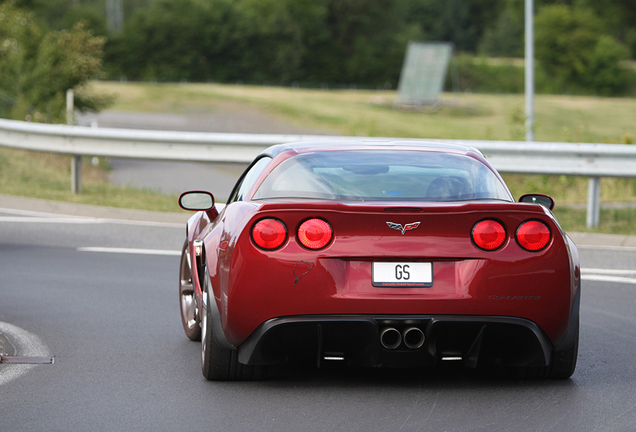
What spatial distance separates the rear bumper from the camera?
4777mm

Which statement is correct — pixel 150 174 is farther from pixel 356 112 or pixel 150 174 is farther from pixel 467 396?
pixel 356 112

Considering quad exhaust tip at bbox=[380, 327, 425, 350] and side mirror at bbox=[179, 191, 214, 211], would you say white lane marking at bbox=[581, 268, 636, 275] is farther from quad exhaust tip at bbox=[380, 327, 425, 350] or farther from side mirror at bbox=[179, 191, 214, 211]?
quad exhaust tip at bbox=[380, 327, 425, 350]

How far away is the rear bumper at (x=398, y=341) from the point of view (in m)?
4.78

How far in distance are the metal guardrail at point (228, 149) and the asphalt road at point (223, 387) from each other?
3985mm

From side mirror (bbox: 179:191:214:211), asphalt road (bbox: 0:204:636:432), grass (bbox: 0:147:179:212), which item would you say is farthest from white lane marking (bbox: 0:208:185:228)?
side mirror (bbox: 179:191:214:211)

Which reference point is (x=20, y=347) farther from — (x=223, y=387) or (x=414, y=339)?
(x=414, y=339)

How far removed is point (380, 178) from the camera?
5344 millimetres

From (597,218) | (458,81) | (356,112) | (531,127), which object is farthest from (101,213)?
(458,81)

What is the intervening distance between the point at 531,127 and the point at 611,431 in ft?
39.0

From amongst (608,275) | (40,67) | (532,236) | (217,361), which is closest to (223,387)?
(217,361)

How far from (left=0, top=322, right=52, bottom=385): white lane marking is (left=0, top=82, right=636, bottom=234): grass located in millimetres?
6357

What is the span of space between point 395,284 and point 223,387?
1.16 meters

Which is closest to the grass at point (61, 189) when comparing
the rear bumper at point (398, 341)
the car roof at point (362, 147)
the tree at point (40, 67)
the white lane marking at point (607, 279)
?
the tree at point (40, 67)

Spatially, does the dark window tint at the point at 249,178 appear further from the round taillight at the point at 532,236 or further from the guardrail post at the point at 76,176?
the guardrail post at the point at 76,176
